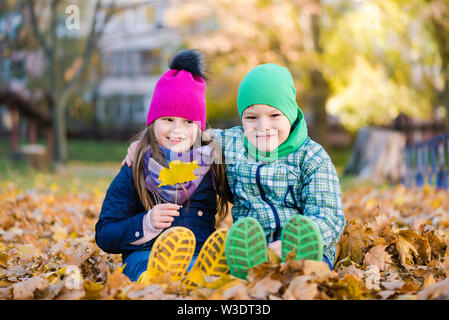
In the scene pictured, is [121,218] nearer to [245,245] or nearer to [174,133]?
[174,133]

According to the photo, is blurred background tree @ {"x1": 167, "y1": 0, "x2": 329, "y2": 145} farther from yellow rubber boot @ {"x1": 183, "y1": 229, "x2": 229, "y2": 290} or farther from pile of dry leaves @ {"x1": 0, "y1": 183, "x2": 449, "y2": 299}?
yellow rubber boot @ {"x1": 183, "y1": 229, "x2": 229, "y2": 290}

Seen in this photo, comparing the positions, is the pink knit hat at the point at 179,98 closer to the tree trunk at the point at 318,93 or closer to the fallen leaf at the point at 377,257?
the fallen leaf at the point at 377,257

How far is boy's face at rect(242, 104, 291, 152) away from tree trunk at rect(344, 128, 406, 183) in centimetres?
1003

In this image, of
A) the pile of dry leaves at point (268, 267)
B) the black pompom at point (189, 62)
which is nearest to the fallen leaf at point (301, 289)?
the pile of dry leaves at point (268, 267)

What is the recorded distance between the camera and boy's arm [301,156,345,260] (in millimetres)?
2340

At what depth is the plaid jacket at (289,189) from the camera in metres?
2.41

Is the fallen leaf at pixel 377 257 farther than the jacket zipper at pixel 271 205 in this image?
Yes

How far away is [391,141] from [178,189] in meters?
11.4

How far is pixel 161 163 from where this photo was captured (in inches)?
103

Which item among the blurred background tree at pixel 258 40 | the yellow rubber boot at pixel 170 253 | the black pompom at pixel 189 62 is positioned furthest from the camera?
the blurred background tree at pixel 258 40

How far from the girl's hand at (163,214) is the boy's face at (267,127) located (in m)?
0.51

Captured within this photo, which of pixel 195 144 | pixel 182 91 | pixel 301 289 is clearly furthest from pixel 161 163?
pixel 301 289
